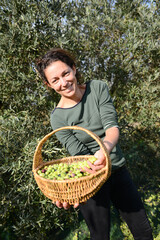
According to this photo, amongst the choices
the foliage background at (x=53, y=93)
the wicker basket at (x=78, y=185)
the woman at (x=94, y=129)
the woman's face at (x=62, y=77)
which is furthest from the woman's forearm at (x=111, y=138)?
the foliage background at (x=53, y=93)

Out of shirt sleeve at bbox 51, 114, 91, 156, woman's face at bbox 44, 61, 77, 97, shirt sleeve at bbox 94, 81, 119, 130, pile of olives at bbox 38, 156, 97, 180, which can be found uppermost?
woman's face at bbox 44, 61, 77, 97

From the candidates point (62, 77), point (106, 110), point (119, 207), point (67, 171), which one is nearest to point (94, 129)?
point (106, 110)

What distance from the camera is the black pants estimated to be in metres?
1.95

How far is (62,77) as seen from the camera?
191 centimetres

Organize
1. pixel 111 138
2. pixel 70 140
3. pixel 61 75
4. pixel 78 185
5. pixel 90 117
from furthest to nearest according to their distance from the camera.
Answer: pixel 70 140 → pixel 90 117 → pixel 61 75 → pixel 111 138 → pixel 78 185

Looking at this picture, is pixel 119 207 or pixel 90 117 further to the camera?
pixel 119 207

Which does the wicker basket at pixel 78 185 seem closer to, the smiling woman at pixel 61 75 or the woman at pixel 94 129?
the woman at pixel 94 129

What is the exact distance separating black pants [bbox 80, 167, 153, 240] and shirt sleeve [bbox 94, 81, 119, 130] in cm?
61

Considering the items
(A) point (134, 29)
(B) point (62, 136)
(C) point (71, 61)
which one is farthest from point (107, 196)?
(A) point (134, 29)

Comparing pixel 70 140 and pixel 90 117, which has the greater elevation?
Result: pixel 90 117

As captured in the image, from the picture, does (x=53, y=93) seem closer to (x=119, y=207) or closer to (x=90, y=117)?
(x=90, y=117)

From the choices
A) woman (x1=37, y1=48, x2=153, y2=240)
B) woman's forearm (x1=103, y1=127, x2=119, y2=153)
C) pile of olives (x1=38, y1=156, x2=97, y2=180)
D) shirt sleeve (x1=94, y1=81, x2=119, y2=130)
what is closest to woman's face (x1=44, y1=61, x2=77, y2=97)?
woman (x1=37, y1=48, x2=153, y2=240)

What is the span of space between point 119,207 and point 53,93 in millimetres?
2164

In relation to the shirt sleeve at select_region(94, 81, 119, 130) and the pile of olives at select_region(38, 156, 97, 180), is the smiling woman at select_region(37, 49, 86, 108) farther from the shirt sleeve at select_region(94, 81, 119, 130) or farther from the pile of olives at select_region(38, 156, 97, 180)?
the pile of olives at select_region(38, 156, 97, 180)
